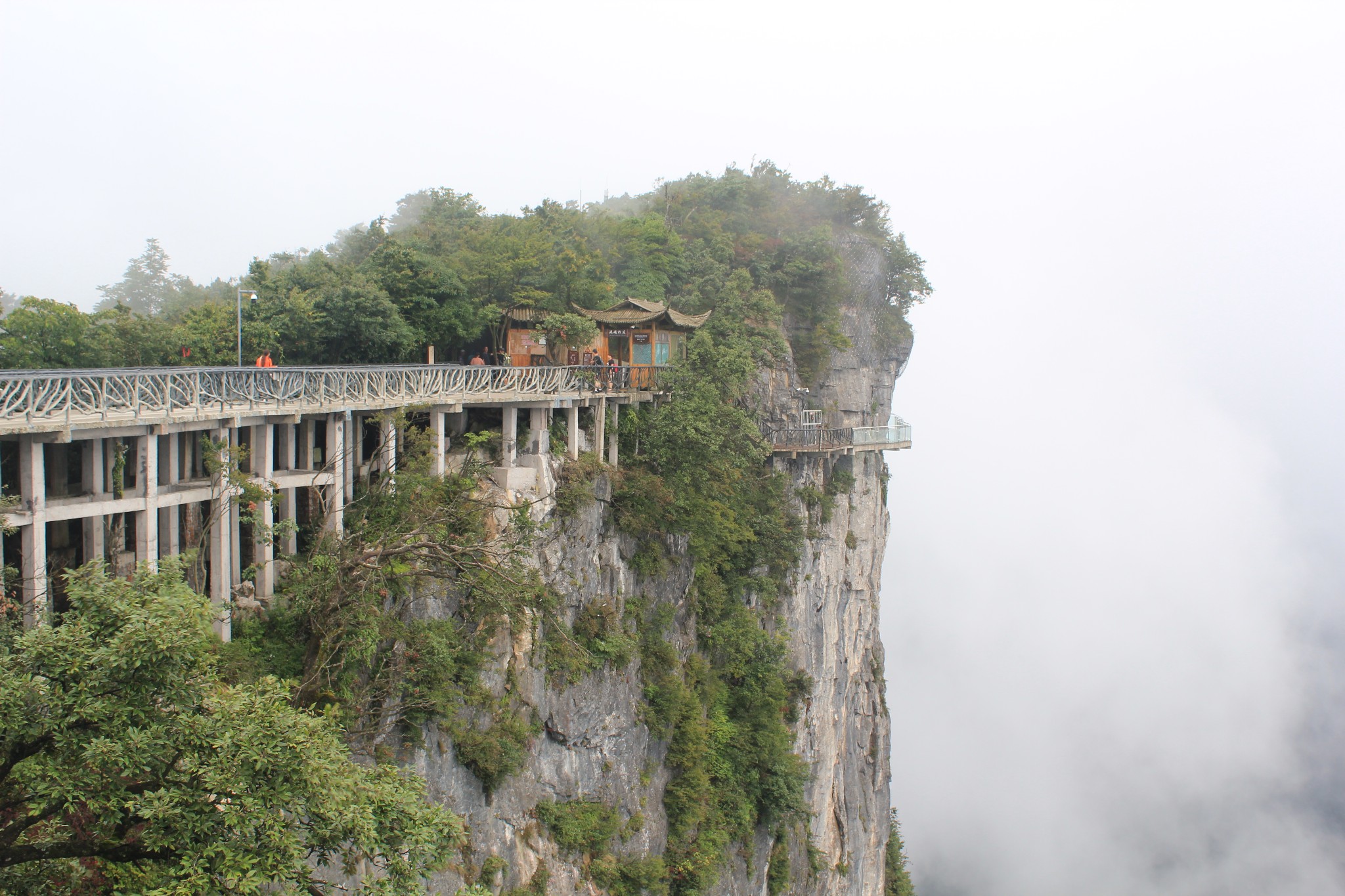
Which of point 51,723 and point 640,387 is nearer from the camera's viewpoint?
point 51,723

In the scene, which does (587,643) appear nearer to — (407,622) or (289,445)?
(407,622)

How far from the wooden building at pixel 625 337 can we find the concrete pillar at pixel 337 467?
Answer: 37.6 feet

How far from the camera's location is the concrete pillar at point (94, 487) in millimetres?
14469

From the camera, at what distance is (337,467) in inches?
729

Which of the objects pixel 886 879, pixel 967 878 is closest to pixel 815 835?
pixel 886 879

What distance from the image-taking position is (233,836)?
8.34 metres

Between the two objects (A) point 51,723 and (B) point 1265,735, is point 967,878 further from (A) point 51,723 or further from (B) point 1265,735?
(A) point 51,723

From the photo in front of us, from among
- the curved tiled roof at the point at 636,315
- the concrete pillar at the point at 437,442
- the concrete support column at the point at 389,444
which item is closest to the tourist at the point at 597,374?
the curved tiled roof at the point at 636,315

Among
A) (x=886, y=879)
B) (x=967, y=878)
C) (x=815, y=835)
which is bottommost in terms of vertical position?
(x=967, y=878)

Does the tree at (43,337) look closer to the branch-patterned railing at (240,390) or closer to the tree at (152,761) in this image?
the branch-patterned railing at (240,390)

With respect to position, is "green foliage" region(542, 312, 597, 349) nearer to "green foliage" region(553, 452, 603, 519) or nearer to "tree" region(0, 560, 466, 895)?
"green foliage" region(553, 452, 603, 519)

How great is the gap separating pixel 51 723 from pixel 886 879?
41106 millimetres

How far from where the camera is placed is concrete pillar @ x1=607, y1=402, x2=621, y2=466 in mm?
27484

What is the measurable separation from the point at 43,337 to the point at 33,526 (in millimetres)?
13354
